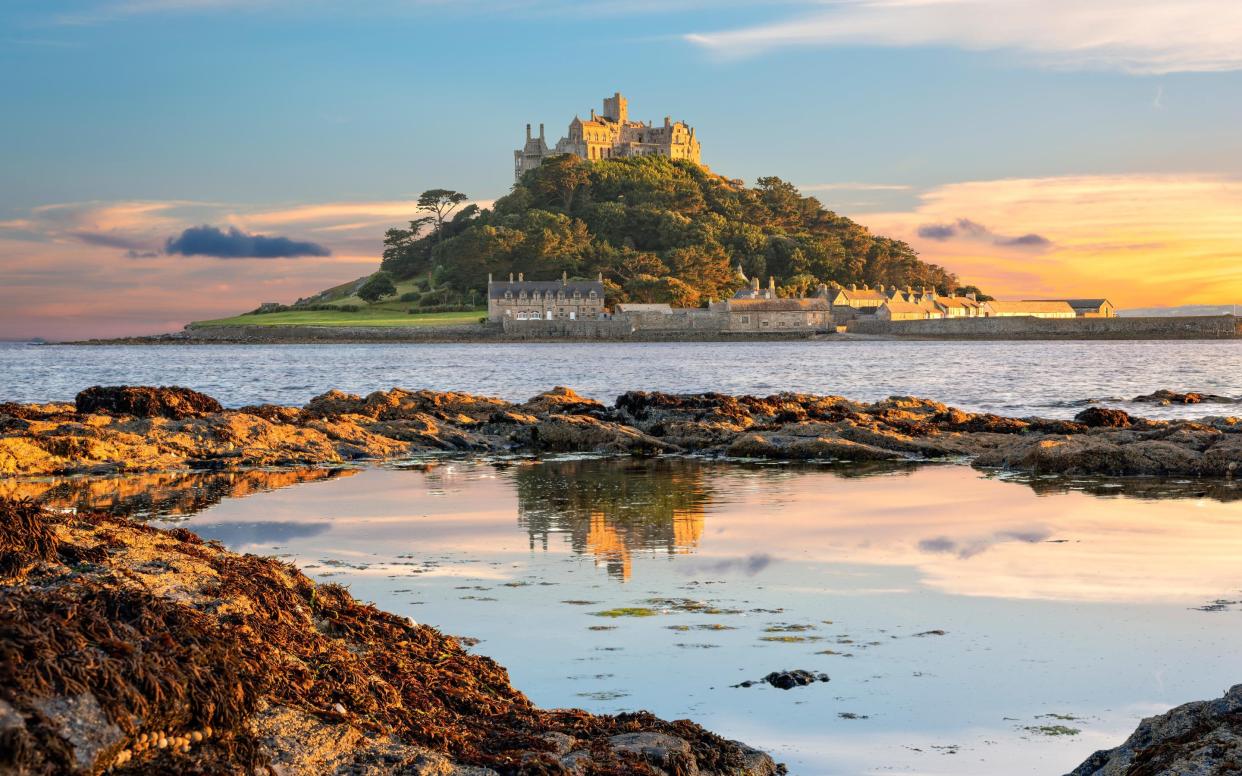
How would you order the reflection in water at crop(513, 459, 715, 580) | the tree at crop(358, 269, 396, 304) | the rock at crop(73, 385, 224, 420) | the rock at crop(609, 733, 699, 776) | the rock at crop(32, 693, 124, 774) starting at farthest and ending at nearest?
the tree at crop(358, 269, 396, 304)
the rock at crop(73, 385, 224, 420)
the reflection in water at crop(513, 459, 715, 580)
the rock at crop(609, 733, 699, 776)
the rock at crop(32, 693, 124, 774)

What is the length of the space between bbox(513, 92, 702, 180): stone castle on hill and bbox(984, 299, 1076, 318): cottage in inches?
2268

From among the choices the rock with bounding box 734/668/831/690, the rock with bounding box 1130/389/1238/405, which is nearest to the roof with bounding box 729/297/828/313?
the rock with bounding box 1130/389/1238/405

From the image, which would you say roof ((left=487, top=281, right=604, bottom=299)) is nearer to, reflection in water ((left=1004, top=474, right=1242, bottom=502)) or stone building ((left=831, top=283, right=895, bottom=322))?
stone building ((left=831, top=283, right=895, bottom=322))

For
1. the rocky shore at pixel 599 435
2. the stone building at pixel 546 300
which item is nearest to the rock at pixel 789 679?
the rocky shore at pixel 599 435

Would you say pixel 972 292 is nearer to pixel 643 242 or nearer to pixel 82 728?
pixel 643 242

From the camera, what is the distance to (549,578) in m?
8.33

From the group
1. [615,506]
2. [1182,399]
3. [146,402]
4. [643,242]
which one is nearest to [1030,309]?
[643,242]

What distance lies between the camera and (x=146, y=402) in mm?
19891

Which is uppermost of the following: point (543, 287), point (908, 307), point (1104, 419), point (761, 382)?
point (543, 287)

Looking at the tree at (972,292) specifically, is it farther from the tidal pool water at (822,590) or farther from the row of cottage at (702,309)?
the tidal pool water at (822,590)

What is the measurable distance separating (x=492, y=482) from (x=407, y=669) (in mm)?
9967

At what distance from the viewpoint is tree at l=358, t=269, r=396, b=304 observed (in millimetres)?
185000

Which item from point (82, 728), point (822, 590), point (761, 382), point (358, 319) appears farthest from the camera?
point (358, 319)

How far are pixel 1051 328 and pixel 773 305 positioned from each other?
36.5 metres
